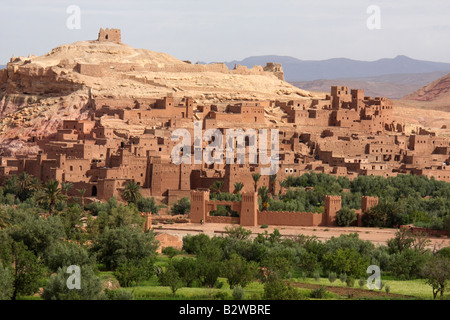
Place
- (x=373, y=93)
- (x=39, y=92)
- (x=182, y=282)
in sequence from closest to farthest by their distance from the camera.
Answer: (x=182, y=282) → (x=39, y=92) → (x=373, y=93)

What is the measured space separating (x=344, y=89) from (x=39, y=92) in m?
18.8

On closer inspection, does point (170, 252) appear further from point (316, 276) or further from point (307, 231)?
point (307, 231)

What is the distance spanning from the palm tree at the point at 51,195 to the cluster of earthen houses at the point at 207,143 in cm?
154

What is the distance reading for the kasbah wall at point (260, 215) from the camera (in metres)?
45.2

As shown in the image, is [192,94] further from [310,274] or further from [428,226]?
[310,274]

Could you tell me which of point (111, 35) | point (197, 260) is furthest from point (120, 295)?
point (111, 35)

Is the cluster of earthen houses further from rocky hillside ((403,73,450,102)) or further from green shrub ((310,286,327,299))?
rocky hillside ((403,73,450,102))

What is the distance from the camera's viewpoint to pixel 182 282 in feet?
105

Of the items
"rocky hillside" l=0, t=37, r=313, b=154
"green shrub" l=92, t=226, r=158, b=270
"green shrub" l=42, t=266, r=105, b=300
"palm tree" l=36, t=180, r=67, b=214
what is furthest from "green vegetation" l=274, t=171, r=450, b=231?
"green shrub" l=42, t=266, r=105, b=300

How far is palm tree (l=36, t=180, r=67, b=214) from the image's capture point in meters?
47.2

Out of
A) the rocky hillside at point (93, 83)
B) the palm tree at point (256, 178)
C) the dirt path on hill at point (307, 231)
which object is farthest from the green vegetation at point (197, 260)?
the rocky hillside at point (93, 83)

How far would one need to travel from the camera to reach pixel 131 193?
159ft

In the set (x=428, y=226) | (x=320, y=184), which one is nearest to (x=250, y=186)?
(x=320, y=184)

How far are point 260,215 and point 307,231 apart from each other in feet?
8.02
